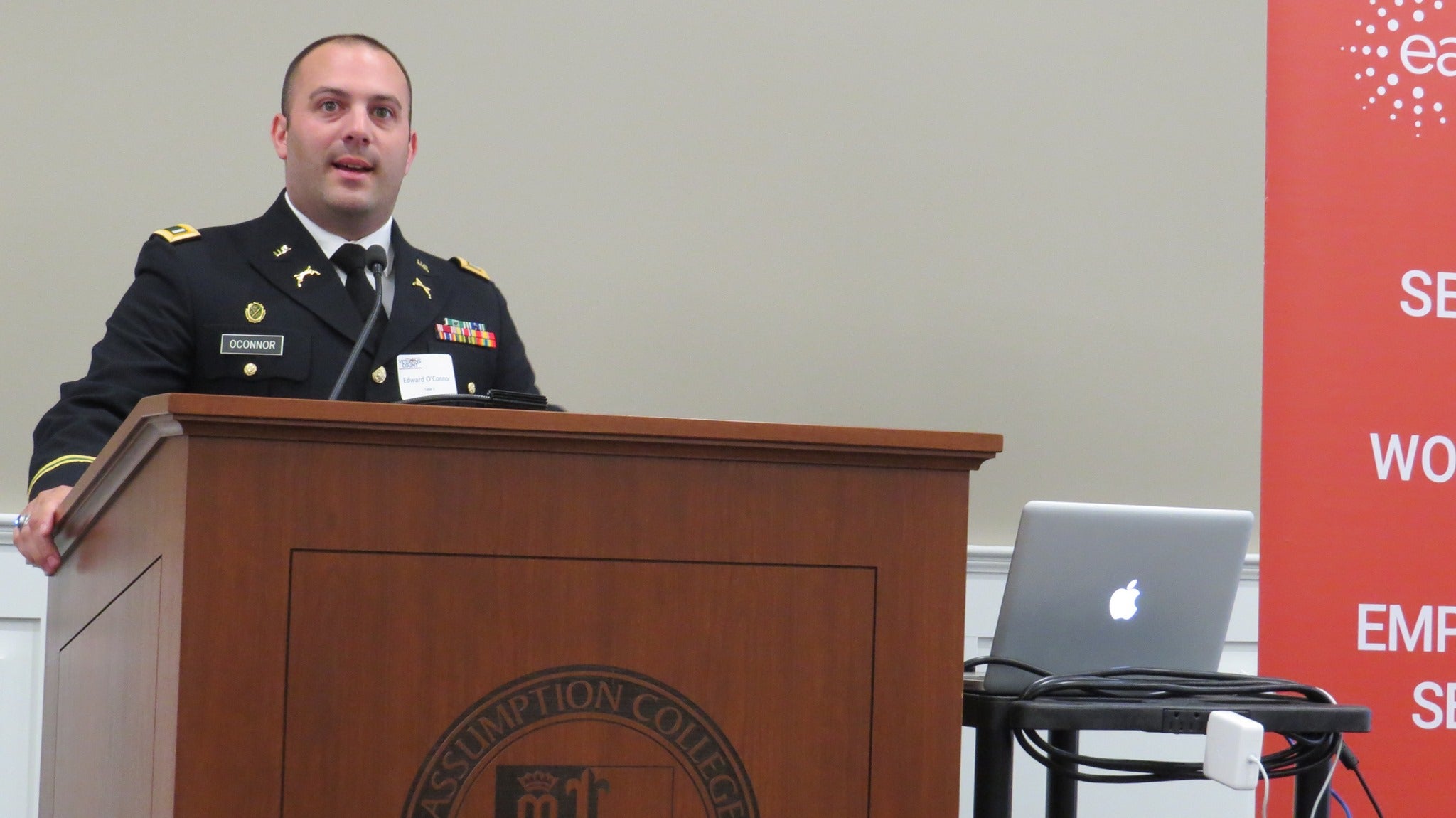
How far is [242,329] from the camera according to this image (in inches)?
75.9

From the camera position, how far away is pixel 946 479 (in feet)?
4.00

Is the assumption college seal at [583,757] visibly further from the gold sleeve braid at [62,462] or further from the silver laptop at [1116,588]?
the gold sleeve braid at [62,462]

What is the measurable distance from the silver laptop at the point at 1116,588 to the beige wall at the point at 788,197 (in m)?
1.27

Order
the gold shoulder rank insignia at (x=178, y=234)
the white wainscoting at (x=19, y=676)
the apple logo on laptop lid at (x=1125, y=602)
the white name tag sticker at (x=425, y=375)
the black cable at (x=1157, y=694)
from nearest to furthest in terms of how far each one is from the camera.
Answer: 1. the black cable at (x=1157, y=694)
2. the apple logo on laptop lid at (x=1125, y=602)
3. the white name tag sticker at (x=425, y=375)
4. the gold shoulder rank insignia at (x=178, y=234)
5. the white wainscoting at (x=19, y=676)

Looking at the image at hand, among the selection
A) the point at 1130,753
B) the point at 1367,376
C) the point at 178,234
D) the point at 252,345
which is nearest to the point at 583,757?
the point at 252,345

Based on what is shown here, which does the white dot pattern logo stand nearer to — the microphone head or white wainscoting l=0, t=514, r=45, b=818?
the microphone head

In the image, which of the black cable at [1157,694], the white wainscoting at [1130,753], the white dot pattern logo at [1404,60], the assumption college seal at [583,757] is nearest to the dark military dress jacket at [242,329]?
the assumption college seal at [583,757]

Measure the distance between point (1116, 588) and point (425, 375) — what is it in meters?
0.87

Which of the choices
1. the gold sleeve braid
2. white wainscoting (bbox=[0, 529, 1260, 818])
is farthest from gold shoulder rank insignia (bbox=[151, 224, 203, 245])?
white wainscoting (bbox=[0, 529, 1260, 818])

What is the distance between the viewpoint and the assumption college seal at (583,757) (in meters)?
1.10

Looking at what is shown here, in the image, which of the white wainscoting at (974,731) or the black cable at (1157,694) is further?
the white wainscoting at (974,731)

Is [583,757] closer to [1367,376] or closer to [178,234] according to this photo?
[178,234]

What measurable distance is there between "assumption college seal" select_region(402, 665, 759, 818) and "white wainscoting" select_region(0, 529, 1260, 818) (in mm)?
Answer: 1478

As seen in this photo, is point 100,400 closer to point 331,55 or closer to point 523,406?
point 331,55
